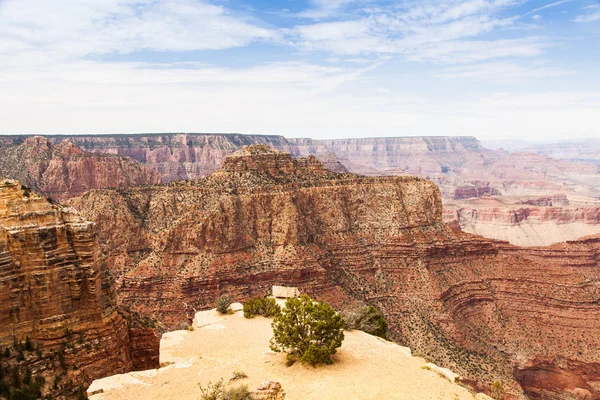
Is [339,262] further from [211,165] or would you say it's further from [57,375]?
[211,165]

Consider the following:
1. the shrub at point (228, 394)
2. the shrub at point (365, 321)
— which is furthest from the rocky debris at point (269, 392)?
the shrub at point (365, 321)

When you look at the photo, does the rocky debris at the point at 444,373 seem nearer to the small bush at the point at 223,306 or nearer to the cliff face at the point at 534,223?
the small bush at the point at 223,306

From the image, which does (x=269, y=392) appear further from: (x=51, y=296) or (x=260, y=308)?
(x=260, y=308)

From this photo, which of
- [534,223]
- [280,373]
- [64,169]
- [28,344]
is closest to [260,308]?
[280,373]

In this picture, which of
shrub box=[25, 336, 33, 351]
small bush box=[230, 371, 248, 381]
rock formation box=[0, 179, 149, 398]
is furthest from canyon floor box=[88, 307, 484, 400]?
shrub box=[25, 336, 33, 351]

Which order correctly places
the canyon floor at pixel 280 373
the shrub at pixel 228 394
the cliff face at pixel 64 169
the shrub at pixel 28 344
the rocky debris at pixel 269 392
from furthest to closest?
the cliff face at pixel 64 169
the canyon floor at pixel 280 373
the shrub at pixel 28 344
the rocky debris at pixel 269 392
the shrub at pixel 228 394

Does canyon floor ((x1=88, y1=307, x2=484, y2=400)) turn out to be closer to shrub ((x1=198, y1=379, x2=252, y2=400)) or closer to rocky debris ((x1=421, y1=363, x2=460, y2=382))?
rocky debris ((x1=421, y1=363, x2=460, y2=382))
